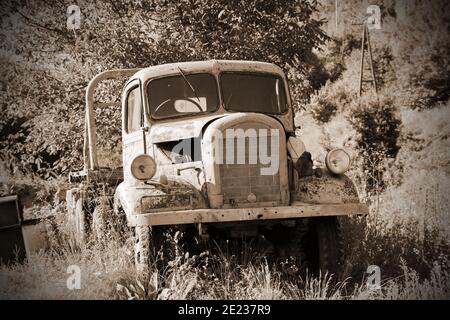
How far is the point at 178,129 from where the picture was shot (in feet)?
18.0

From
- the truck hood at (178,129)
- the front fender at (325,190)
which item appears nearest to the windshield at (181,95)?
the truck hood at (178,129)

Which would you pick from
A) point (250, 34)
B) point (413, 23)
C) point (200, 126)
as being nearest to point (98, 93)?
point (250, 34)

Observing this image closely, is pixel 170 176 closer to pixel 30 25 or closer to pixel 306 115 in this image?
pixel 30 25

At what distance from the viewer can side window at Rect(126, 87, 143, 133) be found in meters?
6.00

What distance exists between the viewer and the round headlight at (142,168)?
4762mm

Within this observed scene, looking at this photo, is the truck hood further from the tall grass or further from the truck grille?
the tall grass

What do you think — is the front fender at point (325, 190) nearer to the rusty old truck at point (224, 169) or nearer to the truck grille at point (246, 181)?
the rusty old truck at point (224, 169)

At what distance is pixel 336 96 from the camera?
17.5 metres

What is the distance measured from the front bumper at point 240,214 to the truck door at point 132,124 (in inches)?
52.0

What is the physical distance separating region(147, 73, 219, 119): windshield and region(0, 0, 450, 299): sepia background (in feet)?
4.67

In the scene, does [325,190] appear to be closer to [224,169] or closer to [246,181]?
[246,181]

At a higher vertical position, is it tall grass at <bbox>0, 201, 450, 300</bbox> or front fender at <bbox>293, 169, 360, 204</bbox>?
front fender at <bbox>293, 169, 360, 204</bbox>

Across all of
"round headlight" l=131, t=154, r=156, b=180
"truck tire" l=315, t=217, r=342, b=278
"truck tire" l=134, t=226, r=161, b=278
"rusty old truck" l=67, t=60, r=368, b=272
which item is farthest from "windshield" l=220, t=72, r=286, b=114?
"truck tire" l=134, t=226, r=161, b=278
